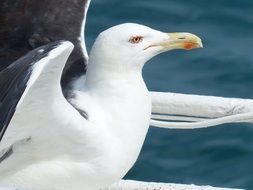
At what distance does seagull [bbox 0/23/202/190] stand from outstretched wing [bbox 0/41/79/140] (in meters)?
0.20

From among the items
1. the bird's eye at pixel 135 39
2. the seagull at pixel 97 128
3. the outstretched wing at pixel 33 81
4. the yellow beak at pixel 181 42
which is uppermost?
the outstretched wing at pixel 33 81

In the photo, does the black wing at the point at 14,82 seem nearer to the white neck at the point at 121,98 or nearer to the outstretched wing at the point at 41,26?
the white neck at the point at 121,98

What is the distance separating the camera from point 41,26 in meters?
6.53

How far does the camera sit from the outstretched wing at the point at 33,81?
5270mm

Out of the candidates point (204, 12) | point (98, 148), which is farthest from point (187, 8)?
point (98, 148)

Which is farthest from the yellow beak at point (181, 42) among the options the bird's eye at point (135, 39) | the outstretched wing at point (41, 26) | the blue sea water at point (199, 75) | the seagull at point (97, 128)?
the blue sea water at point (199, 75)

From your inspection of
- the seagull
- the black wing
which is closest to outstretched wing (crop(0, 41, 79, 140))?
the black wing

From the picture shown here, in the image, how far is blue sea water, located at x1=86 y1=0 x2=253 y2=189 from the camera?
7516mm

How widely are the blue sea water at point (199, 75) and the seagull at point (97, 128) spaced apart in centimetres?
141

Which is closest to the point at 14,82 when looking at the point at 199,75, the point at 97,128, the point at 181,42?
the point at 97,128

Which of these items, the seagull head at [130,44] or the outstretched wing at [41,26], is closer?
the seagull head at [130,44]

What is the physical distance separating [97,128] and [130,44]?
39 centimetres

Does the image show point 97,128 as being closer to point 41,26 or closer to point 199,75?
point 41,26

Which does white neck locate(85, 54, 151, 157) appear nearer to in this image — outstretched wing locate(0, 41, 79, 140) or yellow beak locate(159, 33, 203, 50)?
yellow beak locate(159, 33, 203, 50)
